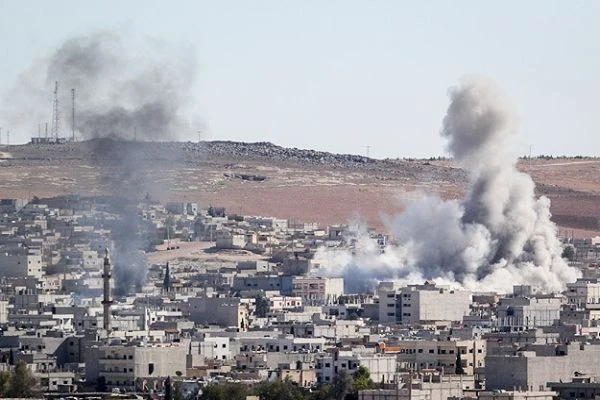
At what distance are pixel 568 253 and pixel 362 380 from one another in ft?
189

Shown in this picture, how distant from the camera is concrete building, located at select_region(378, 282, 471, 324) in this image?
103688mm

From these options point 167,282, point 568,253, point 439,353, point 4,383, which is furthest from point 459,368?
point 568,253

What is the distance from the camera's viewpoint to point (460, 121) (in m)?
118

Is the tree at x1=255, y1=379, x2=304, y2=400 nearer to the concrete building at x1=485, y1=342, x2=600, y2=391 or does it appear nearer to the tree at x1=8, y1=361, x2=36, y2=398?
the concrete building at x1=485, y1=342, x2=600, y2=391

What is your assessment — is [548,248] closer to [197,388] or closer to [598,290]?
[598,290]

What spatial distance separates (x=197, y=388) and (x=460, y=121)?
47.1 metres

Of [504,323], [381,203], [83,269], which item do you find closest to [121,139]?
[83,269]

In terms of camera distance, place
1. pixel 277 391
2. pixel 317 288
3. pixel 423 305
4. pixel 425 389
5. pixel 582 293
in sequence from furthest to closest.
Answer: pixel 317 288, pixel 582 293, pixel 423 305, pixel 277 391, pixel 425 389

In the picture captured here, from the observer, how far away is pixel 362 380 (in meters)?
72.7

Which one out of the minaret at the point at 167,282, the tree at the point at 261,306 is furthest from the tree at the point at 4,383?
the minaret at the point at 167,282

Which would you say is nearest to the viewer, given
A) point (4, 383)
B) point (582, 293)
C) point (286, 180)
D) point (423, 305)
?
point (4, 383)

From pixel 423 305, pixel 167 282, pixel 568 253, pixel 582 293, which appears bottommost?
pixel 423 305

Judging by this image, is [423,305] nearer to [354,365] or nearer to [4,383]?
[354,365]

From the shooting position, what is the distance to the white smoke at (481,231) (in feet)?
375
